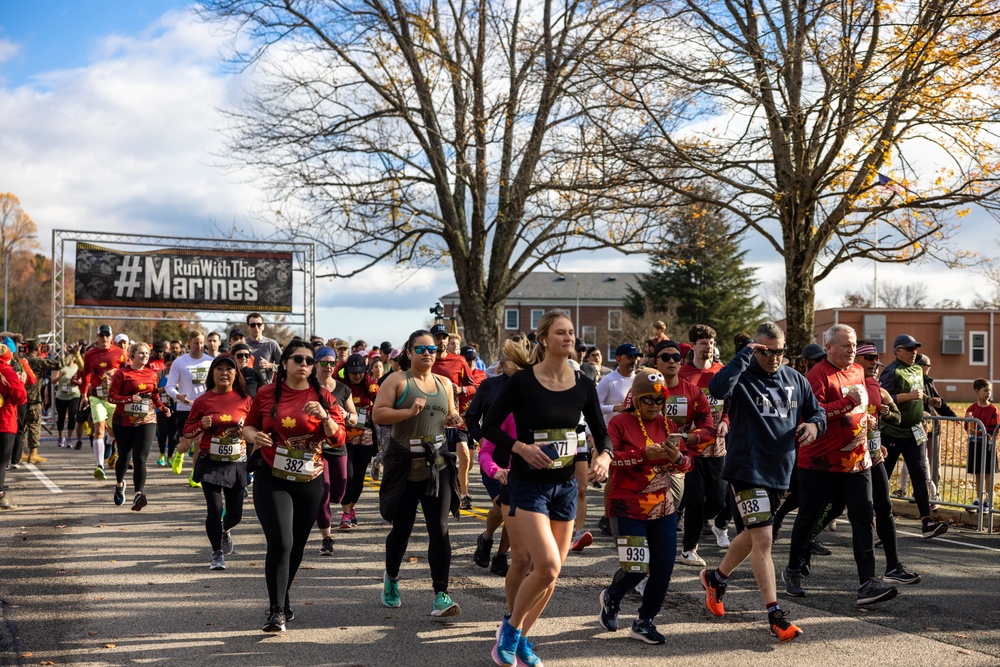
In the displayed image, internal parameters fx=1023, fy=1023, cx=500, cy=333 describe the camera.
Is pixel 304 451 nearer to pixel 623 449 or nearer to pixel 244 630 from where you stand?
pixel 244 630

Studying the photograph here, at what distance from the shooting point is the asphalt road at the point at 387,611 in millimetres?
5895

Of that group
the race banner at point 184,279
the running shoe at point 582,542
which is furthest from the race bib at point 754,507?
the race banner at point 184,279

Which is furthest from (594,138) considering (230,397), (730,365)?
(730,365)

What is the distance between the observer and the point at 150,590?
7.58m

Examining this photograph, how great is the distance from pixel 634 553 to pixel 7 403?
8.26m

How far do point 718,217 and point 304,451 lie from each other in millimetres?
15764

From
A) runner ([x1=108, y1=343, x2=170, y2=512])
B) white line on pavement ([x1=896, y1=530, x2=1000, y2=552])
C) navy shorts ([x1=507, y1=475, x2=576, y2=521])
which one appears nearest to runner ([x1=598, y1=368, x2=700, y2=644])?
navy shorts ([x1=507, y1=475, x2=576, y2=521])

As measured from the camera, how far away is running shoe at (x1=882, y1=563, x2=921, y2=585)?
774 centimetres

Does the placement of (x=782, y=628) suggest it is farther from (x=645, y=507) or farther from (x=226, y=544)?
(x=226, y=544)

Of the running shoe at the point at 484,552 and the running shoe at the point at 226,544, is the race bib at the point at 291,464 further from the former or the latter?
the running shoe at the point at 226,544

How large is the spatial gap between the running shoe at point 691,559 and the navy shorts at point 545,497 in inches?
128

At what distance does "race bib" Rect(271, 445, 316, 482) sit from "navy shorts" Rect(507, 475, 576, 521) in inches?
60.9

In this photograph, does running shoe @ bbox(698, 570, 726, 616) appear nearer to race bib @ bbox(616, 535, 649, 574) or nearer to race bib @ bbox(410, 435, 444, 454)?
race bib @ bbox(616, 535, 649, 574)

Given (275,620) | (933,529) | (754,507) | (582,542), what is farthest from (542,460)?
(933,529)
